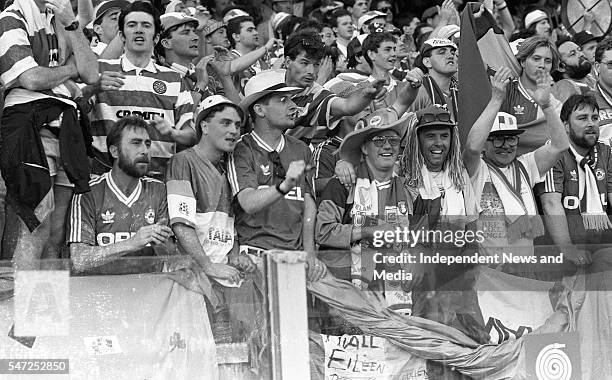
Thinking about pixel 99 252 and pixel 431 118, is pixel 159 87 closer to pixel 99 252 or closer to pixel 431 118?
pixel 99 252

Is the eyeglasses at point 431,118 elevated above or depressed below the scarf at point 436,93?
below

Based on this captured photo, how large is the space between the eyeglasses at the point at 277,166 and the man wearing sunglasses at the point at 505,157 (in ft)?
3.83

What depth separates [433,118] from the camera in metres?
8.42

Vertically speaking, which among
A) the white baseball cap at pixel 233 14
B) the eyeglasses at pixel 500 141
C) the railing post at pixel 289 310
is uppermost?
the white baseball cap at pixel 233 14

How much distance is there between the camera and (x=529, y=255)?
7281mm

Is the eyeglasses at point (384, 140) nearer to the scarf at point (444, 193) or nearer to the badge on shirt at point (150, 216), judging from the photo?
the scarf at point (444, 193)

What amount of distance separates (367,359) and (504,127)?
2.17 meters

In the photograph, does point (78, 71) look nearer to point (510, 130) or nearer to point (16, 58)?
point (16, 58)

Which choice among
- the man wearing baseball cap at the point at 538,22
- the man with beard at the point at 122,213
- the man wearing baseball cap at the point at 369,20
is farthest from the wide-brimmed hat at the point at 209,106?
the man wearing baseball cap at the point at 538,22

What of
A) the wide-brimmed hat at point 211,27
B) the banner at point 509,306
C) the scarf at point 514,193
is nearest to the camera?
the banner at point 509,306

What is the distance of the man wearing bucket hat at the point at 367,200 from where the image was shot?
23.7 feet

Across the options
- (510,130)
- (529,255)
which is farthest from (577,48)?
(529,255)

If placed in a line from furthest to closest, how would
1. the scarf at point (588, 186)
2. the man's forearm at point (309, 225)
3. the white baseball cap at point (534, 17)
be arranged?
the white baseball cap at point (534, 17)
the scarf at point (588, 186)
the man's forearm at point (309, 225)

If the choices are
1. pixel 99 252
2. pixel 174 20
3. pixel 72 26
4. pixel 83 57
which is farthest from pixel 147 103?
pixel 99 252
